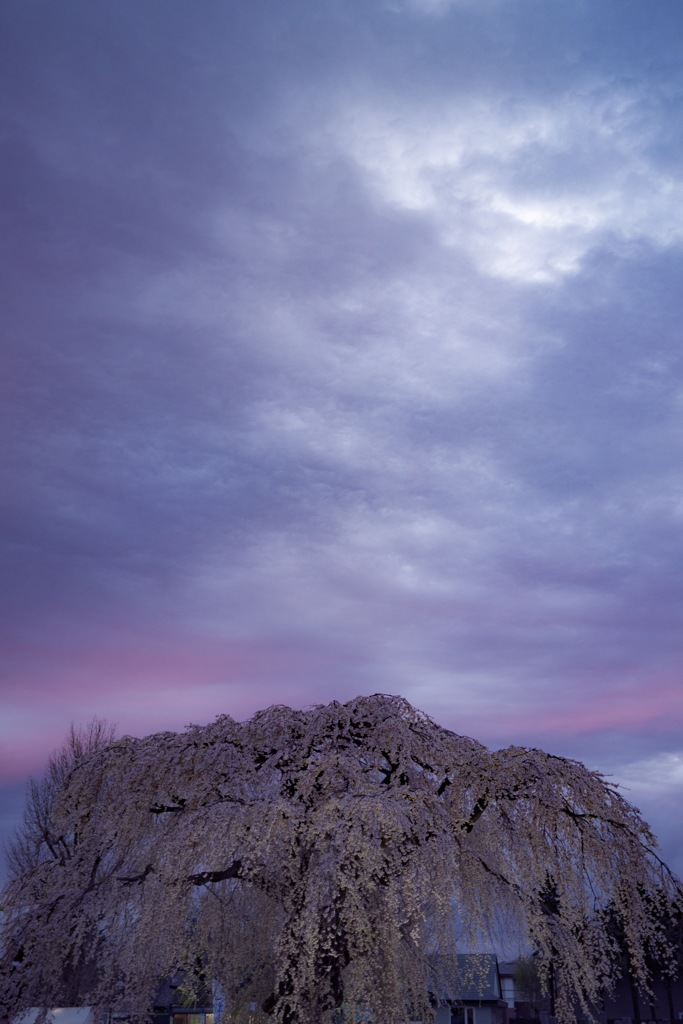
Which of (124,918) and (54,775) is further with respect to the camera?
(54,775)

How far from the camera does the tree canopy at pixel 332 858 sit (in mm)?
12797

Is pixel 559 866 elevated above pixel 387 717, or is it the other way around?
pixel 387 717

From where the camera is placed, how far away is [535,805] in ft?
45.4

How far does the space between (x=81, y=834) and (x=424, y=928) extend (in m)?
6.28

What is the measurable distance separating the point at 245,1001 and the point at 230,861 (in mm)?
4692

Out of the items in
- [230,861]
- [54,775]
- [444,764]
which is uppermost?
[54,775]

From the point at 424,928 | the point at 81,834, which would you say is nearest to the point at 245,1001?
the point at 424,928

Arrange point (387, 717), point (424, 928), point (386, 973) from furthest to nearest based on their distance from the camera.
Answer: point (424, 928) < point (387, 717) < point (386, 973)

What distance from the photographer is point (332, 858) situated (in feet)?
40.6

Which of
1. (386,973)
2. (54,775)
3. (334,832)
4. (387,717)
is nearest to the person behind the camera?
(334,832)

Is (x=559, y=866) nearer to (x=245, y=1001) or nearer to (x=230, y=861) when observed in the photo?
(x=230, y=861)

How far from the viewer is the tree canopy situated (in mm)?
12797

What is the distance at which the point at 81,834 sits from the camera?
15.3 meters

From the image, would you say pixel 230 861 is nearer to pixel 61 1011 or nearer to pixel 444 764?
pixel 444 764
